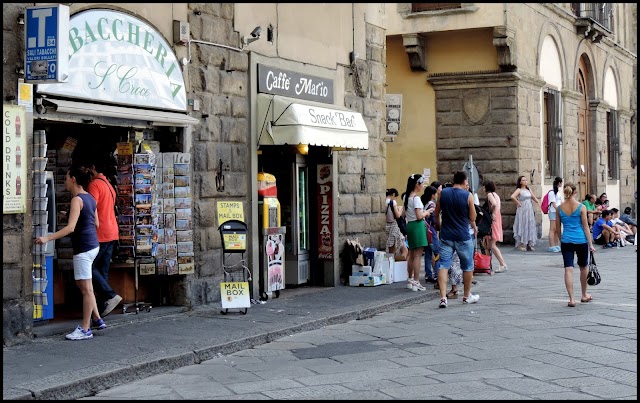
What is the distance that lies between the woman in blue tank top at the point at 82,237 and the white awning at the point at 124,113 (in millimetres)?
621

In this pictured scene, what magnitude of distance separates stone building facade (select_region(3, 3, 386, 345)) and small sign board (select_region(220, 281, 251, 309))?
735mm

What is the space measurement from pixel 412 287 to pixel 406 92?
11.2 m

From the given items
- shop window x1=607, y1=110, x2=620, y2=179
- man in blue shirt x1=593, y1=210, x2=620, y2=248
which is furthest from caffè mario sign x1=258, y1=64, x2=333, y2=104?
Answer: shop window x1=607, y1=110, x2=620, y2=179

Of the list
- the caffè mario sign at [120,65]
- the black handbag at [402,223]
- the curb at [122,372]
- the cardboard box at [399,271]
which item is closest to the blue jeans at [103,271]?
the caffè mario sign at [120,65]

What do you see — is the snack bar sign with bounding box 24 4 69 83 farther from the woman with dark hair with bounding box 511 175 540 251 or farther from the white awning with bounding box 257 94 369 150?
the woman with dark hair with bounding box 511 175 540 251

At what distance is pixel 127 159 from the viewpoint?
1166 cm

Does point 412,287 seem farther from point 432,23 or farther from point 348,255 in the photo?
point 432,23

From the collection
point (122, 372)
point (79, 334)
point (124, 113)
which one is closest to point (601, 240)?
point (124, 113)

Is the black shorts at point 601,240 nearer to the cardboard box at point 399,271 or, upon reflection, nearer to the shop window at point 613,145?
the cardboard box at point 399,271

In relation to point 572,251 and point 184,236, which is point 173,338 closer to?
point 184,236

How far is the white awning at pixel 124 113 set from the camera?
1007 centimetres

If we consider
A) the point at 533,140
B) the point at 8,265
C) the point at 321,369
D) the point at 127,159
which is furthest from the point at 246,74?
the point at 533,140

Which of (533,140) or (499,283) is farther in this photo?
(533,140)

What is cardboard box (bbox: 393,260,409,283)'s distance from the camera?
16.1m
